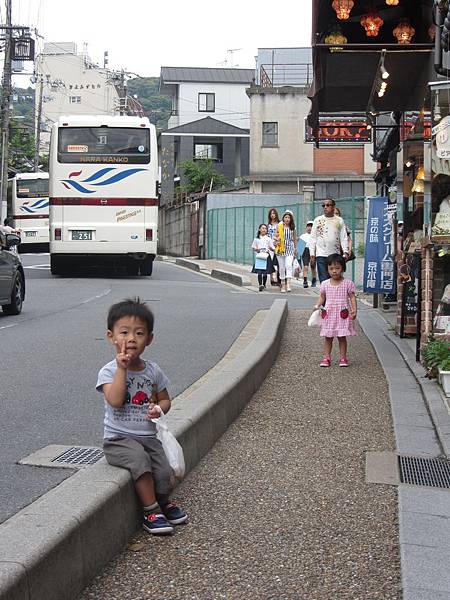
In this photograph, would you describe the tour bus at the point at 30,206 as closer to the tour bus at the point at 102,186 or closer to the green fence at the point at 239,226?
the green fence at the point at 239,226

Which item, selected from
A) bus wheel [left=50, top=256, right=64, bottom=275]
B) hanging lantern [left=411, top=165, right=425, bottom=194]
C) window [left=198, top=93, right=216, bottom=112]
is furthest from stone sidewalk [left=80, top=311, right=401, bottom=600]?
window [left=198, top=93, right=216, bottom=112]

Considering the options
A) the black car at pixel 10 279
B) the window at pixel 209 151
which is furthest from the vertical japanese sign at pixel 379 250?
the window at pixel 209 151

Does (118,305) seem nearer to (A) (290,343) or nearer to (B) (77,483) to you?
(B) (77,483)

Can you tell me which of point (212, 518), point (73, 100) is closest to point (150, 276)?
point (212, 518)

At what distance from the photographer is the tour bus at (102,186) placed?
23.5 m

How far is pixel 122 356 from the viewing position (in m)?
4.31

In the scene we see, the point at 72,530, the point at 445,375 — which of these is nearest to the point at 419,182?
the point at 445,375

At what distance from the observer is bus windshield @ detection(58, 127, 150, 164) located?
23703 millimetres

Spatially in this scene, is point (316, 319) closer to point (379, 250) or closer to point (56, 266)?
point (379, 250)

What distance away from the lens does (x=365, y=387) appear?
869cm

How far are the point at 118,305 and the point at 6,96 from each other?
36511 mm

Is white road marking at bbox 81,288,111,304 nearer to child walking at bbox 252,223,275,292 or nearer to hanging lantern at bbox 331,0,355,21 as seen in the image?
child walking at bbox 252,223,275,292

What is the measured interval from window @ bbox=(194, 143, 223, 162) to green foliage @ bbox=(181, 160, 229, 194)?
486cm

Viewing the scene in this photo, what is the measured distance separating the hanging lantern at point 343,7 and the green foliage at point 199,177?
1754 inches
